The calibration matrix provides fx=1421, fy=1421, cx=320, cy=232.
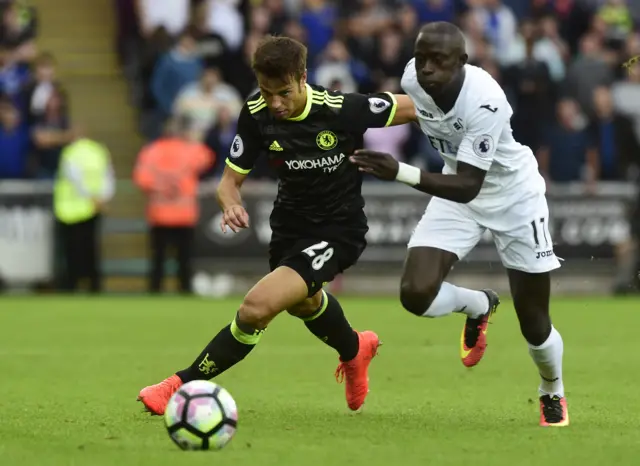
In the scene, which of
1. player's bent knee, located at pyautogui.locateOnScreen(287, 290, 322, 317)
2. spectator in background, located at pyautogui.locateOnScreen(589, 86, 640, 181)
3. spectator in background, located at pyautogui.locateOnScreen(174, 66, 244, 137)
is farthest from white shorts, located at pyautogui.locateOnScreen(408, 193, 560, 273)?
spectator in background, located at pyautogui.locateOnScreen(589, 86, 640, 181)

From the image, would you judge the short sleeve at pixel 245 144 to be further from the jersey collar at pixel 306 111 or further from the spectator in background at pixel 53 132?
the spectator in background at pixel 53 132

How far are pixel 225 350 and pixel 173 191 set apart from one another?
9.96m

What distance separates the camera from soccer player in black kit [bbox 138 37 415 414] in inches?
285

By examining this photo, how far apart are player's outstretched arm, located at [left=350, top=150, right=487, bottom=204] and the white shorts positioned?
53 cm

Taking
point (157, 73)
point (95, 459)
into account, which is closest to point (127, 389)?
point (95, 459)

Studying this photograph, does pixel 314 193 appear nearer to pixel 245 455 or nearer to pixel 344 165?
pixel 344 165

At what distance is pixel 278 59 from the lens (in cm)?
699

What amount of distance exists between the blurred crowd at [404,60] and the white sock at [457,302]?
933 centimetres

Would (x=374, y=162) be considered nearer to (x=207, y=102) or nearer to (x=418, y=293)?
(x=418, y=293)

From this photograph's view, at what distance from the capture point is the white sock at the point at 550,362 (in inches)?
284

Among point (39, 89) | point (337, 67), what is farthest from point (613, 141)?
point (39, 89)

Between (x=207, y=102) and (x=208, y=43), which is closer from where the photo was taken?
(x=207, y=102)

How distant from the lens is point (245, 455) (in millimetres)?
6117

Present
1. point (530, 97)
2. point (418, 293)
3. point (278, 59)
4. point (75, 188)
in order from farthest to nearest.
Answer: point (530, 97)
point (75, 188)
point (418, 293)
point (278, 59)
